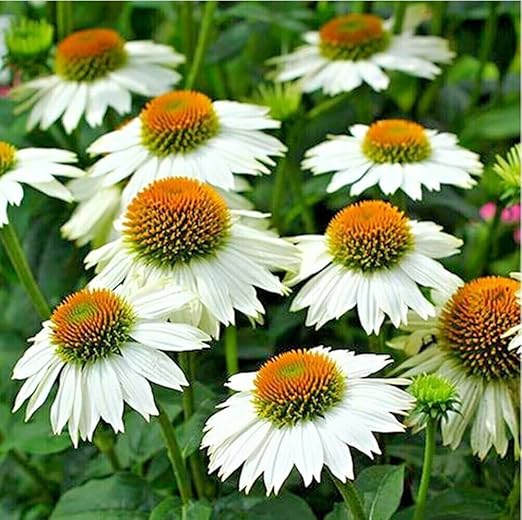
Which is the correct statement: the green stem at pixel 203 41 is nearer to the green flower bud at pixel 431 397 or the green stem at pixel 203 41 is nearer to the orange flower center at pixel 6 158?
the orange flower center at pixel 6 158

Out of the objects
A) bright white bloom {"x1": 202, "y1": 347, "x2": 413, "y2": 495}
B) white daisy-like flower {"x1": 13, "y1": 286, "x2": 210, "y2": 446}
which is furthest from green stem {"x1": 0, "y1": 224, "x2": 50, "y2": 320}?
bright white bloom {"x1": 202, "y1": 347, "x2": 413, "y2": 495}

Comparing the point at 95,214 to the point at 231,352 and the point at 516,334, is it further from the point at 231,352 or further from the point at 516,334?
the point at 516,334

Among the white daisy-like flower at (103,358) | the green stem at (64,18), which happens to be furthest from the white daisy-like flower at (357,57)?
the white daisy-like flower at (103,358)

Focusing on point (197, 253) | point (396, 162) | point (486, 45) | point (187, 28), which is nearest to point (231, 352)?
point (197, 253)

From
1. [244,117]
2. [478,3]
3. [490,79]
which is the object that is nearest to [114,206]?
[244,117]

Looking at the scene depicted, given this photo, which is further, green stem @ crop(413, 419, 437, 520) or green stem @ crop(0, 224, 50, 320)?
green stem @ crop(0, 224, 50, 320)

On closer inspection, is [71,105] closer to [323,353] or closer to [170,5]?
[170,5]

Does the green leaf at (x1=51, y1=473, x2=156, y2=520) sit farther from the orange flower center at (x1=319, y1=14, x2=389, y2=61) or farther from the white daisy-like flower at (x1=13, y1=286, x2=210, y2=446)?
the orange flower center at (x1=319, y1=14, x2=389, y2=61)
